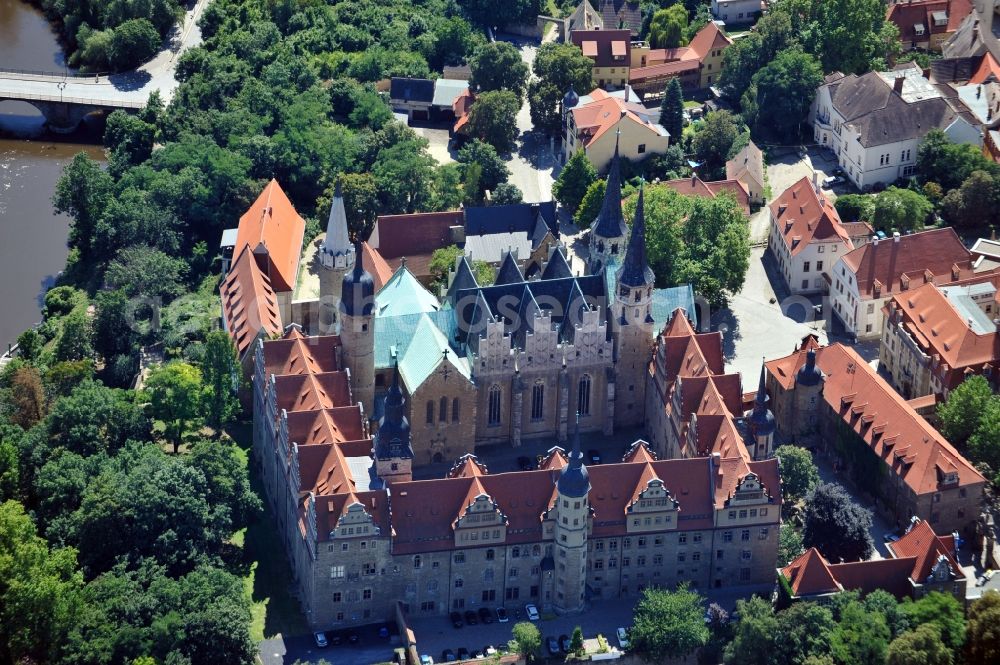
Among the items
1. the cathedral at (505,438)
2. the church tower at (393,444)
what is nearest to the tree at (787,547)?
the cathedral at (505,438)

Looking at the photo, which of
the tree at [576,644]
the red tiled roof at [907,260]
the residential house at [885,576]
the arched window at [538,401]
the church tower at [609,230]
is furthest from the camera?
the red tiled roof at [907,260]

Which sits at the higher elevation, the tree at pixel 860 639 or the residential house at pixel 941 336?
the residential house at pixel 941 336

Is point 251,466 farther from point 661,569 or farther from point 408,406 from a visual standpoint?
point 661,569

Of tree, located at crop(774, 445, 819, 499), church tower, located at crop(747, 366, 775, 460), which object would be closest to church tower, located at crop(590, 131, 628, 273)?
church tower, located at crop(747, 366, 775, 460)

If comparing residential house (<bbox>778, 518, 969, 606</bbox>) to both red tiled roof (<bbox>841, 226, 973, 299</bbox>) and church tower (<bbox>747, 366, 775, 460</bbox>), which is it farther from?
red tiled roof (<bbox>841, 226, 973, 299</bbox>)

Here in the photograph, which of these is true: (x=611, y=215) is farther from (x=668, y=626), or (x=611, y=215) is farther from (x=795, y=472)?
(x=668, y=626)

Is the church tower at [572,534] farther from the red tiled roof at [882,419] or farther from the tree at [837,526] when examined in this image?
the red tiled roof at [882,419]

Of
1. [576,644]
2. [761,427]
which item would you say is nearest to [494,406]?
[761,427]
